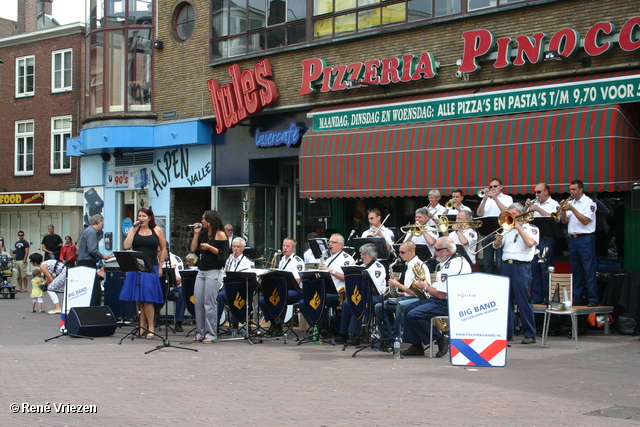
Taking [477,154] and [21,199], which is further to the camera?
[21,199]

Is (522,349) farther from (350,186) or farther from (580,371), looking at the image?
(350,186)

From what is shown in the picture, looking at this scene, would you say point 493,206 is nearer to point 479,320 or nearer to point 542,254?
point 542,254

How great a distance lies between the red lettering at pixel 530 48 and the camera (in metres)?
15.0

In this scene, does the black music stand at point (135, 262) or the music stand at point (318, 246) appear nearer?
the black music stand at point (135, 262)

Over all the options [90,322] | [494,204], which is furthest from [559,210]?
[90,322]

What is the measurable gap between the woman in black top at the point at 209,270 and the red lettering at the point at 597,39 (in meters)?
6.94

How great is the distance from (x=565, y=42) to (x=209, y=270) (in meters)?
7.33

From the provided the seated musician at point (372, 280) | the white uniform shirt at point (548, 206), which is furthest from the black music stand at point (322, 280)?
the white uniform shirt at point (548, 206)

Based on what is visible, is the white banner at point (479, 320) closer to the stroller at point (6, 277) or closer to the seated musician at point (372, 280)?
the seated musician at point (372, 280)

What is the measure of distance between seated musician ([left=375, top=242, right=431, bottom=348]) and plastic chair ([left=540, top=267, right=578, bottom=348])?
6.66 ft

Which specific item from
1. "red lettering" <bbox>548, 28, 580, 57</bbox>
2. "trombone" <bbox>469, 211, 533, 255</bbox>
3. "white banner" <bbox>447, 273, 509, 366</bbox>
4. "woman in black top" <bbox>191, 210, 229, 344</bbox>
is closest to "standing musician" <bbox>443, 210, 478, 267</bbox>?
"trombone" <bbox>469, 211, 533, 255</bbox>

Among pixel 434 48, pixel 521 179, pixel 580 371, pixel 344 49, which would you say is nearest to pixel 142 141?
pixel 344 49

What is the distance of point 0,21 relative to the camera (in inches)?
1618

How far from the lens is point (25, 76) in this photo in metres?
34.4
